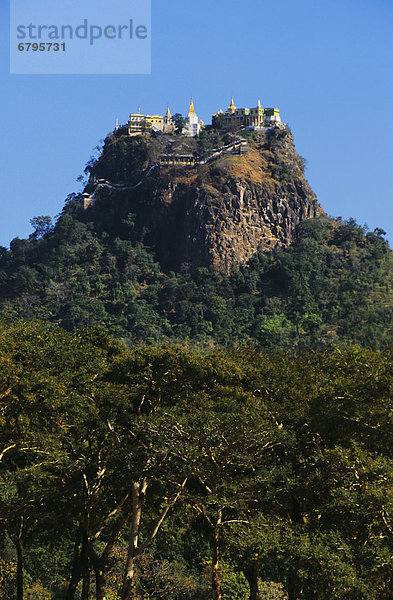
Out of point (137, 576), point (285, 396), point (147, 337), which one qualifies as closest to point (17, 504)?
point (285, 396)

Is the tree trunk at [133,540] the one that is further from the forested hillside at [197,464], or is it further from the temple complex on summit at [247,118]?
the temple complex on summit at [247,118]

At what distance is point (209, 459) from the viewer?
29141 mm

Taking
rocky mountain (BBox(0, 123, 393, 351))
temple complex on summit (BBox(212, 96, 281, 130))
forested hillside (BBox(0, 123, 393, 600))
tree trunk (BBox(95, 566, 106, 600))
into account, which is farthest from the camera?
temple complex on summit (BBox(212, 96, 281, 130))

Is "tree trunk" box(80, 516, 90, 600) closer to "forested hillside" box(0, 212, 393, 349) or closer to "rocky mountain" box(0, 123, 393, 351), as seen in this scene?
"forested hillside" box(0, 212, 393, 349)

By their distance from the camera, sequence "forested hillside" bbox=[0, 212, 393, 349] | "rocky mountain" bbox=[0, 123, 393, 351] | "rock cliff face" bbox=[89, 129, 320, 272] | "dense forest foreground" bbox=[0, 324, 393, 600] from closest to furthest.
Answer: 1. "dense forest foreground" bbox=[0, 324, 393, 600]
2. "forested hillside" bbox=[0, 212, 393, 349]
3. "rocky mountain" bbox=[0, 123, 393, 351]
4. "rock cliff face" bbox=[89, 129, 320, 272]

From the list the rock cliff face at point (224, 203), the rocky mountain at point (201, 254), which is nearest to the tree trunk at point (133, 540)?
the rocky mountain at point (201, 254)

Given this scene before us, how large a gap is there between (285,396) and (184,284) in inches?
3980

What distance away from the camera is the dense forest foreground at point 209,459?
26438 mm

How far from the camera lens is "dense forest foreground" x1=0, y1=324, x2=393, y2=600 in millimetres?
26438

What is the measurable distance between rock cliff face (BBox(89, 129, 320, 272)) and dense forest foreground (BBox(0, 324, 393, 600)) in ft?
345

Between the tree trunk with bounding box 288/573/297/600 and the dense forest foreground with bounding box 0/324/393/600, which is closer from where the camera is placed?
the dense forest foreground with bounding box 0/324/393/600

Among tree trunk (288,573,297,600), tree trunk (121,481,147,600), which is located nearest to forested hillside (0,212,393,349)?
tree trunk (288,573,297,600)

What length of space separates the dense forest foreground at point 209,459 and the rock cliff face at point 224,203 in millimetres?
105168

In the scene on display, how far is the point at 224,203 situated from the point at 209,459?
365ft
